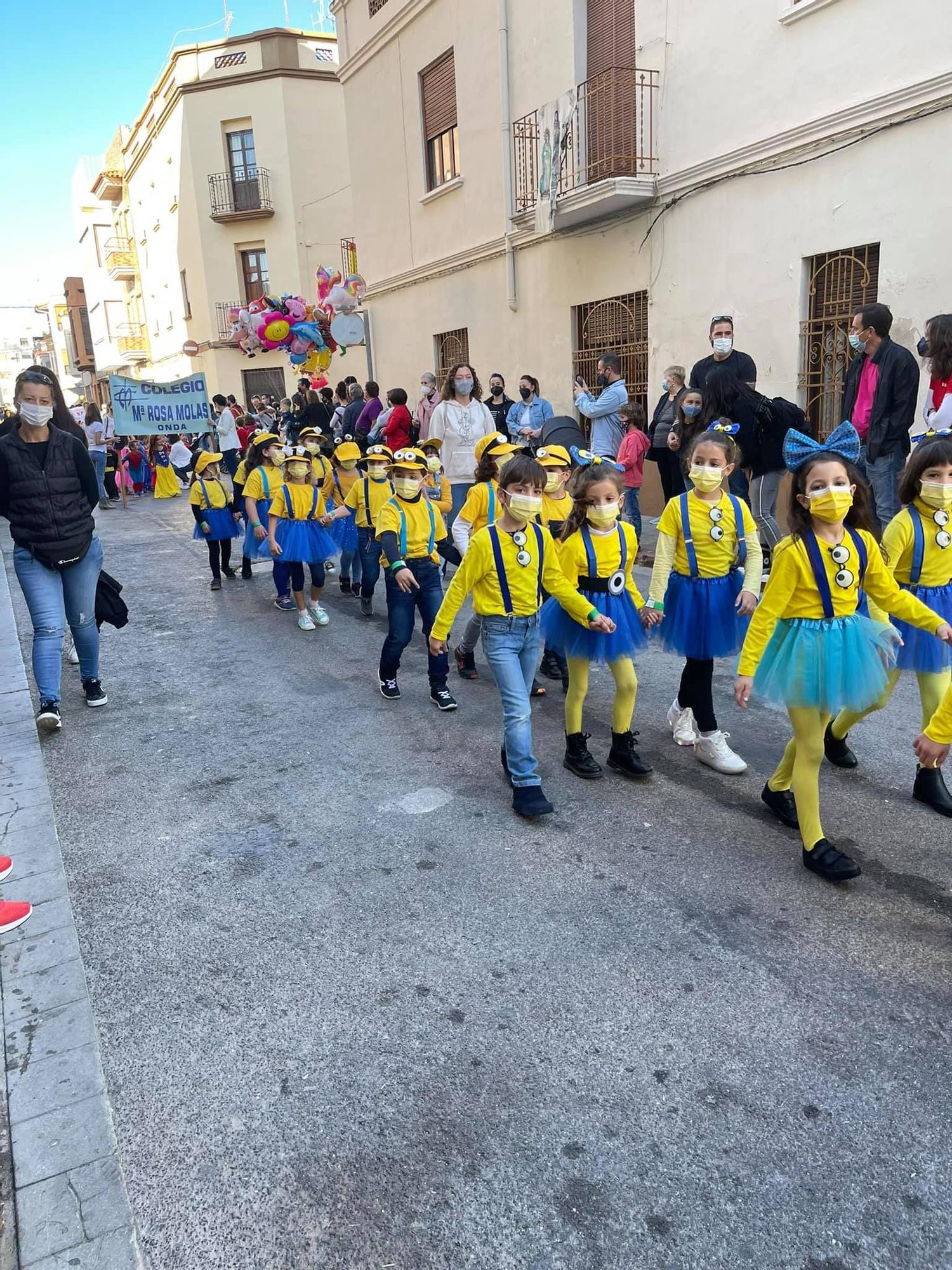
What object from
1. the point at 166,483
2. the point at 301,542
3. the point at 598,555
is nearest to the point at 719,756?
the point at 598,555

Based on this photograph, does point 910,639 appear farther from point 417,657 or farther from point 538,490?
point 417,657

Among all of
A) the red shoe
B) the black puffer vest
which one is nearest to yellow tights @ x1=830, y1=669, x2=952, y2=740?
the red shoe

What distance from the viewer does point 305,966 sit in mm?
3180

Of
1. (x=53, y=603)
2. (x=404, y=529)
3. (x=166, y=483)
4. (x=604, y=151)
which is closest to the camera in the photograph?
(x=53, y=603)

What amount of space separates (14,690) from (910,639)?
5.92 meters

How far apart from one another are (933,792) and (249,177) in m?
31.8

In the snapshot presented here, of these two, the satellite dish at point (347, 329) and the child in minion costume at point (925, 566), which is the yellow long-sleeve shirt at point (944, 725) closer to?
the child in minion costume at point (925, 566)

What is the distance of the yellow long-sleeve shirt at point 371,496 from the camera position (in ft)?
25.3

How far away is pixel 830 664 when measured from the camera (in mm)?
3498

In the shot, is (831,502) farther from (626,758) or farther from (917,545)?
(626,758)

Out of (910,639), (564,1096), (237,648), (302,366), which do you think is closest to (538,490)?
(910,639)

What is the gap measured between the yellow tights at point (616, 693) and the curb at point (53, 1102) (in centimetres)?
247

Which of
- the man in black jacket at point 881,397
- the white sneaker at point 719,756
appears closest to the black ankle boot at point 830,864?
the white sneaker at point 719,756

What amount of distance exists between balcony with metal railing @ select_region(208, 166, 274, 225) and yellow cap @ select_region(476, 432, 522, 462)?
2765 centimetres
